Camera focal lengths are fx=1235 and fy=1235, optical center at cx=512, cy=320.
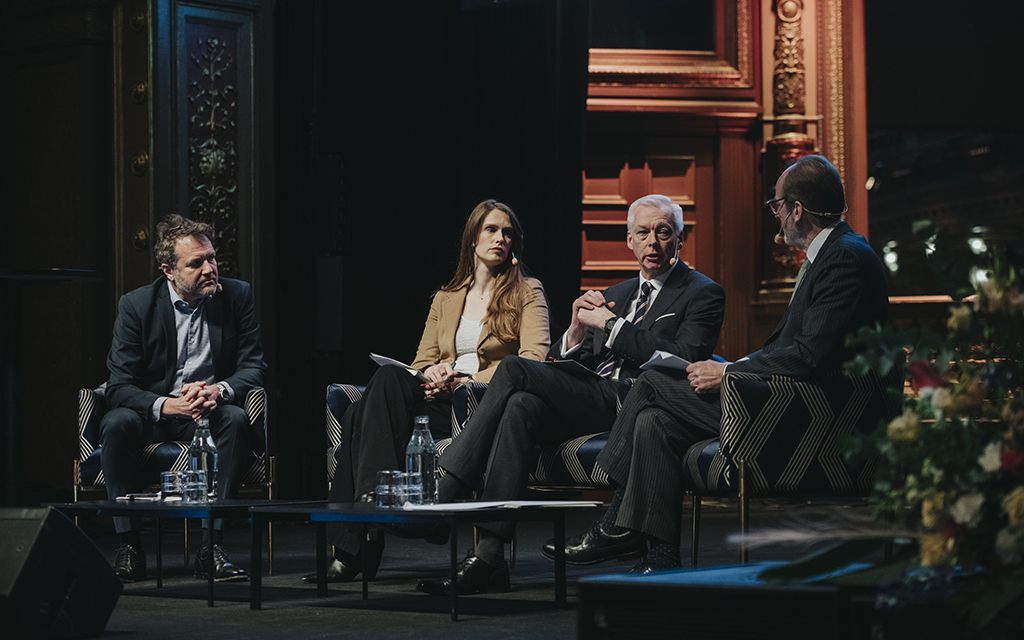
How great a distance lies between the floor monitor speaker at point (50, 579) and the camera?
227 cm

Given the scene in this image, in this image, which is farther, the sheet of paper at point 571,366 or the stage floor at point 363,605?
the sheet of paper at point 571,366

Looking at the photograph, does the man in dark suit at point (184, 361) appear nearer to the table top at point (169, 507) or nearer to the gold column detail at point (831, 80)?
the table top at point (169, 507)

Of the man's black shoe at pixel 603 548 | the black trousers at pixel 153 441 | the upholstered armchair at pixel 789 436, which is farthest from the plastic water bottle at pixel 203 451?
the upholstered armchair at pixel 789 436

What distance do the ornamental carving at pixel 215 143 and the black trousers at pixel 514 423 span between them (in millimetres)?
2705

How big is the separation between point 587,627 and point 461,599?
5.37 feet

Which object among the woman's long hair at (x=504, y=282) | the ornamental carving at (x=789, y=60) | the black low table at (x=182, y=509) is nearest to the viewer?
the black low table at (x=182, y=509)

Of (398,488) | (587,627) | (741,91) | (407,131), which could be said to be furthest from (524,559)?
(741,91)

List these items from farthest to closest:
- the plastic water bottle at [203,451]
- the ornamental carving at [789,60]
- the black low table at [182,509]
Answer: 1. the ornamental carving at [789,60]
2. the plastic water bottle at [203,451]
3. the black low table at [182,509]

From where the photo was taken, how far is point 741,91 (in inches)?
274

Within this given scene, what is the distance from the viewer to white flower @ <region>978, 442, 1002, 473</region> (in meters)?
1.29

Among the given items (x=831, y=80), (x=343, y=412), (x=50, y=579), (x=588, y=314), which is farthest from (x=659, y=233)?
(x=831, y=80)

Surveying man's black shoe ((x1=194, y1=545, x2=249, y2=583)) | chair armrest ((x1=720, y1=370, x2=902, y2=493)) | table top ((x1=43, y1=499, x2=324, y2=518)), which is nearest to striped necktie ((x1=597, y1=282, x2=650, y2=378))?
chair armrest ((x1=720, y1=370, x2=902, y2=493))

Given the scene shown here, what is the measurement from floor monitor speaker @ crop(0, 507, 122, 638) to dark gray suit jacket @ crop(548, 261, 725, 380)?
1.57 meters

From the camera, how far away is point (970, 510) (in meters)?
1.28
